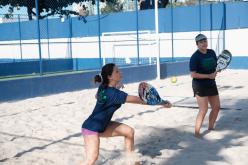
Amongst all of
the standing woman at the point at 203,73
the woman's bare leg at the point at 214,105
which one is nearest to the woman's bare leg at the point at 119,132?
the standing woman at the point at 203,73

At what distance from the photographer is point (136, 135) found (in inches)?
267

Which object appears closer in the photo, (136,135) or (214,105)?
(214,105)

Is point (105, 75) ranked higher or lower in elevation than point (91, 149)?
higher

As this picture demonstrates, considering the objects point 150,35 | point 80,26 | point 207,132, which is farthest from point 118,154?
point 80,26

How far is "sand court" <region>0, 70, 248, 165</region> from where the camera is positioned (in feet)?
17.9

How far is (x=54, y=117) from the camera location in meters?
8.55

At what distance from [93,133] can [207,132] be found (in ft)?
9.79

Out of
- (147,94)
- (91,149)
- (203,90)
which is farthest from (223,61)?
(91,149)

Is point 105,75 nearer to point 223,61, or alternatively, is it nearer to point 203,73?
point 203,73

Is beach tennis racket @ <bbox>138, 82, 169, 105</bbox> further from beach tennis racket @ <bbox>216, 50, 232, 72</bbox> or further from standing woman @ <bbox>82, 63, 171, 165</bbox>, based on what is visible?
beach tennis racket @ <bbox>216, 50, 232, 72</bbox>

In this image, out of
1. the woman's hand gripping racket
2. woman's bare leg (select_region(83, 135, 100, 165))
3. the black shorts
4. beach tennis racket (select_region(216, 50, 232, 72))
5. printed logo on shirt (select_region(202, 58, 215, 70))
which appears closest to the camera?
woman's bare leg (select_region(83, 135, 100, 165))

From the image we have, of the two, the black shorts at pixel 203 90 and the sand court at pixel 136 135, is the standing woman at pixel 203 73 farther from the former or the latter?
the sand court at pixel 136 135

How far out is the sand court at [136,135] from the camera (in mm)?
5453

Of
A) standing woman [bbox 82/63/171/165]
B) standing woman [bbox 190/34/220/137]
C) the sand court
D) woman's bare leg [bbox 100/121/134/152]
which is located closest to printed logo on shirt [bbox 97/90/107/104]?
standing woman [bbox 82/63/171/165]
